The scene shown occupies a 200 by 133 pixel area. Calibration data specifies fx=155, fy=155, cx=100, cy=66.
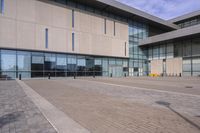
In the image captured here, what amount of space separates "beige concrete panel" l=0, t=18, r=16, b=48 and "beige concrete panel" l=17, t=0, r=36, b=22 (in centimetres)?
174

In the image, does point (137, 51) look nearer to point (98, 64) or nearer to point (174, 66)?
point (174, 66)

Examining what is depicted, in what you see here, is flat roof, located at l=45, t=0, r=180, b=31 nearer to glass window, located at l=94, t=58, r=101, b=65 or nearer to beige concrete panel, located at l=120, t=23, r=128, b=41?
beige concrete panel, located at l=120, t=23, r=128, b=41

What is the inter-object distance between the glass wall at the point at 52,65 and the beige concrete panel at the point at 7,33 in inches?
54.4

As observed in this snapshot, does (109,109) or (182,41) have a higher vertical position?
(182,41)

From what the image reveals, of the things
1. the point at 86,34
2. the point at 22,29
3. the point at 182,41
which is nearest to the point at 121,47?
the point at 86,34

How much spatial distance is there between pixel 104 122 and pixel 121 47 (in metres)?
35.7

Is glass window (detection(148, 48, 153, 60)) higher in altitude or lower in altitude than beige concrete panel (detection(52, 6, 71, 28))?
lower

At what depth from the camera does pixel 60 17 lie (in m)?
30.4

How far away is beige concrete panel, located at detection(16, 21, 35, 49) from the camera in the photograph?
84.7 ft

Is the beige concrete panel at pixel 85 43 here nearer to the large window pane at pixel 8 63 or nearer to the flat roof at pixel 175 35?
the large window pane at pixel 8 63

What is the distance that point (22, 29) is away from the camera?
26.1m

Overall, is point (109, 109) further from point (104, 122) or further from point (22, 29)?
point (22, 29)

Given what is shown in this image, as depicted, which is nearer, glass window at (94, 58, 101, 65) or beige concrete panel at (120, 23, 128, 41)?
glass window at (94, 58, 101, 65)

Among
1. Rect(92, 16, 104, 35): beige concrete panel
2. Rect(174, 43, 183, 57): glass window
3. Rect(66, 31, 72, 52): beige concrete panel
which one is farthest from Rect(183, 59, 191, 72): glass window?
Rect(66, 31, 72, 52): beige concrete panel
